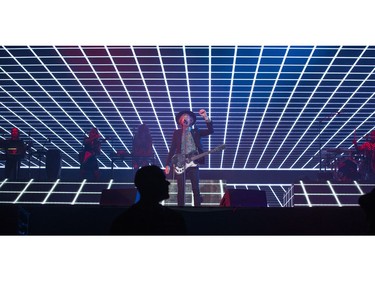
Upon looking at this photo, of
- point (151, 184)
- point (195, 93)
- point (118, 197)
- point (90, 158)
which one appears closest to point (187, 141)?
point (118, 197)

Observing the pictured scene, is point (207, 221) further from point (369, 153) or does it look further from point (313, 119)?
point (313, 119)

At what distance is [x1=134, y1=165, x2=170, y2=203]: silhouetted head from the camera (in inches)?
142

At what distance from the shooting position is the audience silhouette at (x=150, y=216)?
11.4 ft

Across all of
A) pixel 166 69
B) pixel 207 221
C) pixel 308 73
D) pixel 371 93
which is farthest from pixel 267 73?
pixel 207 221

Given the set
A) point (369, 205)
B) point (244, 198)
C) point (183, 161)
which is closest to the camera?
point (369, 205)

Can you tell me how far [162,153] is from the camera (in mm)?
16984

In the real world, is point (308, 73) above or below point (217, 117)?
below

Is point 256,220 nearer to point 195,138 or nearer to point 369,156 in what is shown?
point 195,138

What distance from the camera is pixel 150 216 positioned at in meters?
3.53

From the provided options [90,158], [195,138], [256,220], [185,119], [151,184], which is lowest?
[151,184]

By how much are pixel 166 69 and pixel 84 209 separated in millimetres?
5601

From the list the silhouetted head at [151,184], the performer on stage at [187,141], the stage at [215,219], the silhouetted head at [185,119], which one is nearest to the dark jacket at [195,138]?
the performer on stage at [187,141]

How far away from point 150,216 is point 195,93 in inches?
324

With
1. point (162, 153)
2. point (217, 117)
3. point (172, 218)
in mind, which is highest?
point (162, 153)
